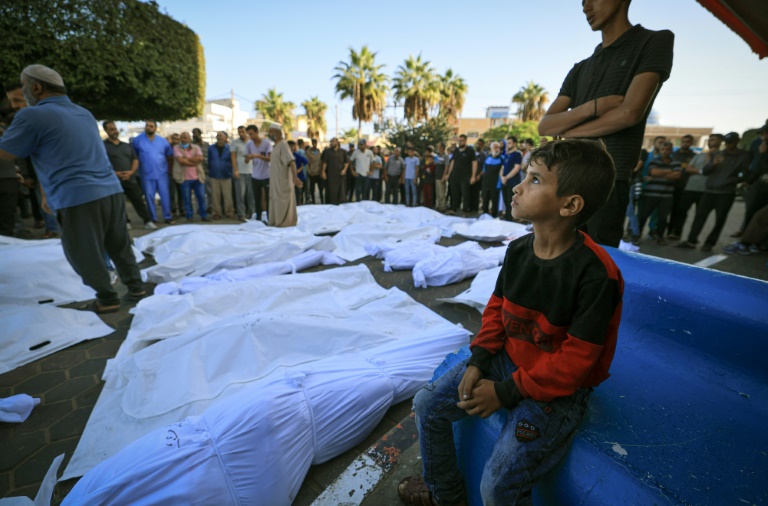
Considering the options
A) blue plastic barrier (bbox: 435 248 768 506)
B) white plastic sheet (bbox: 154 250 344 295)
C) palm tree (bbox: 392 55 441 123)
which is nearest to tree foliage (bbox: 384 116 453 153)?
palm tree (bbox: 392 55 441 123)

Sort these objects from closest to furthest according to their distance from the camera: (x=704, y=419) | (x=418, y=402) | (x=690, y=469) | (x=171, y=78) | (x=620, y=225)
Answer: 1. (x=690, y=469)
2. (x=704, y=419)
3. (x=418, y=402)
4. (x=620, y=225)
5. (x=171, y=78)

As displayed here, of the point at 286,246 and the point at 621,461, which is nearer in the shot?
the point at 621,461

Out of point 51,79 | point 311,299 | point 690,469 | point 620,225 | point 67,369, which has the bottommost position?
point 67,369

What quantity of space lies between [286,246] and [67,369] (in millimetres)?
2682

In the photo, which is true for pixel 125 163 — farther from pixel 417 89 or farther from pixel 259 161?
pixel 417 89

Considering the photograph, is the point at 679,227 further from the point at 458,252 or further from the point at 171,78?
the point at 171,78

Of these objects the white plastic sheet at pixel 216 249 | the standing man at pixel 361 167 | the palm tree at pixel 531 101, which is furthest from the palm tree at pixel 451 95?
the white plastic sheet at pixel 216 249

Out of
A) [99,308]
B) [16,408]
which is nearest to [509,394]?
[16,408]

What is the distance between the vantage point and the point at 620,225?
75.0 inches

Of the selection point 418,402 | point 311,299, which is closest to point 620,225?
point 418,402

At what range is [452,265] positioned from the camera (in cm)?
422

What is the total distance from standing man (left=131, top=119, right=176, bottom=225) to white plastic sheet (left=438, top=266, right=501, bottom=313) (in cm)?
685

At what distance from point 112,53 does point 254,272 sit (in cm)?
948

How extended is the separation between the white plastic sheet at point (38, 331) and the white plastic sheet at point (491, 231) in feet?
16.8
